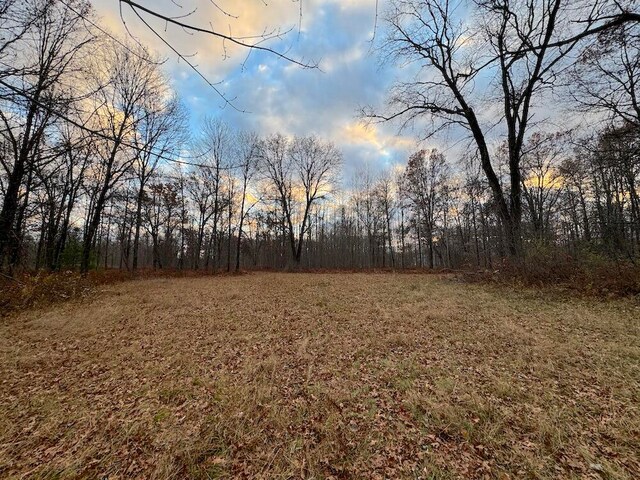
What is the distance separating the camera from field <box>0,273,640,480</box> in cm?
209

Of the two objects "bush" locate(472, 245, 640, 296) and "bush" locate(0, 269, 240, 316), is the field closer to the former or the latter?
"bush" locate(472, 245, 640, 296)

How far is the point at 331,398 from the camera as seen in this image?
2.98 meters

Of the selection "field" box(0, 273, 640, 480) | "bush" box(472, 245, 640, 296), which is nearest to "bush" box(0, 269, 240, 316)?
"field" box(0, 273, 640, 480)

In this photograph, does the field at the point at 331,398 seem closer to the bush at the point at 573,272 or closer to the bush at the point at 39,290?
the bush at the point at 573,272

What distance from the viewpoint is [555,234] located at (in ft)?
29.0

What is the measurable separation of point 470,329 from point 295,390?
147 inches

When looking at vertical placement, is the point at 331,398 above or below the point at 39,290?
below

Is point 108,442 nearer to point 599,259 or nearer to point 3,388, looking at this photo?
point 3,388

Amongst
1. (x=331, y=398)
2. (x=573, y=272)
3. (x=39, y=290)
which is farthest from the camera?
(x=39, y=290)

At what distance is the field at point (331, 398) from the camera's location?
6.84ft

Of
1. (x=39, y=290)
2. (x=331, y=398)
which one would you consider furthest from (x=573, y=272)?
(x=39, y=290)

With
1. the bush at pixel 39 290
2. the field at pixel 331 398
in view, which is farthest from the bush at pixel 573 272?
the bush at pixel 39 290

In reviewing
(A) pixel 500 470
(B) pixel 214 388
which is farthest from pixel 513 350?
(B) pixel 214 388

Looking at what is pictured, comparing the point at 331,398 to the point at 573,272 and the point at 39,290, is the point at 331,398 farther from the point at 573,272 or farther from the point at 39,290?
the point at 39,290
